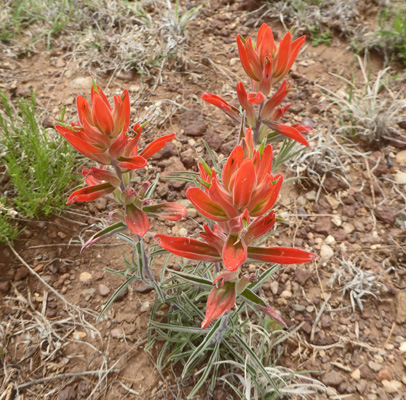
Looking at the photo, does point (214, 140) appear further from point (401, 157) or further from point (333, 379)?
point (333, 379)

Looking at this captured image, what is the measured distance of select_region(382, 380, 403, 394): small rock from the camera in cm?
173

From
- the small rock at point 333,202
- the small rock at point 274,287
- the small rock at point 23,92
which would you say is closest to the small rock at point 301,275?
the small rock at point 274,287

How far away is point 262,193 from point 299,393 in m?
1.03

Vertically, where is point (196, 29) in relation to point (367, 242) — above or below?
above

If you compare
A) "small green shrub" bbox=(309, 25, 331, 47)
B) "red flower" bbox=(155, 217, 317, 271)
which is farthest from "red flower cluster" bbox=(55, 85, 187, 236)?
"small green shrub" bbox=(309, 25, 331, 47)

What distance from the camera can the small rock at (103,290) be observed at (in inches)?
77.7

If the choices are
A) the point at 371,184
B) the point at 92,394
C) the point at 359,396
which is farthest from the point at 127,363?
the point at 371,184

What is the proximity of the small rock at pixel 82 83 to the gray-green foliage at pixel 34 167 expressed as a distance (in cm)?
62

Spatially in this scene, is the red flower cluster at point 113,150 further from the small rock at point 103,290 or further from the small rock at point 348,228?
the small rock at point 348,228

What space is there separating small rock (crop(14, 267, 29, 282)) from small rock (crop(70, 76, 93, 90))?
56.8 inches

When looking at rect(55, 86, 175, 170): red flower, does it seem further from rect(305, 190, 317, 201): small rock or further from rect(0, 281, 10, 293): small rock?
rect(305, 190, 317, 201): small rock

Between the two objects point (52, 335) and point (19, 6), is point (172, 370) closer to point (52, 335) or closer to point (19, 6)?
point (52, 335)

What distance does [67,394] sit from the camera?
167cm

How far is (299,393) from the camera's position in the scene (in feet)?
5.27
